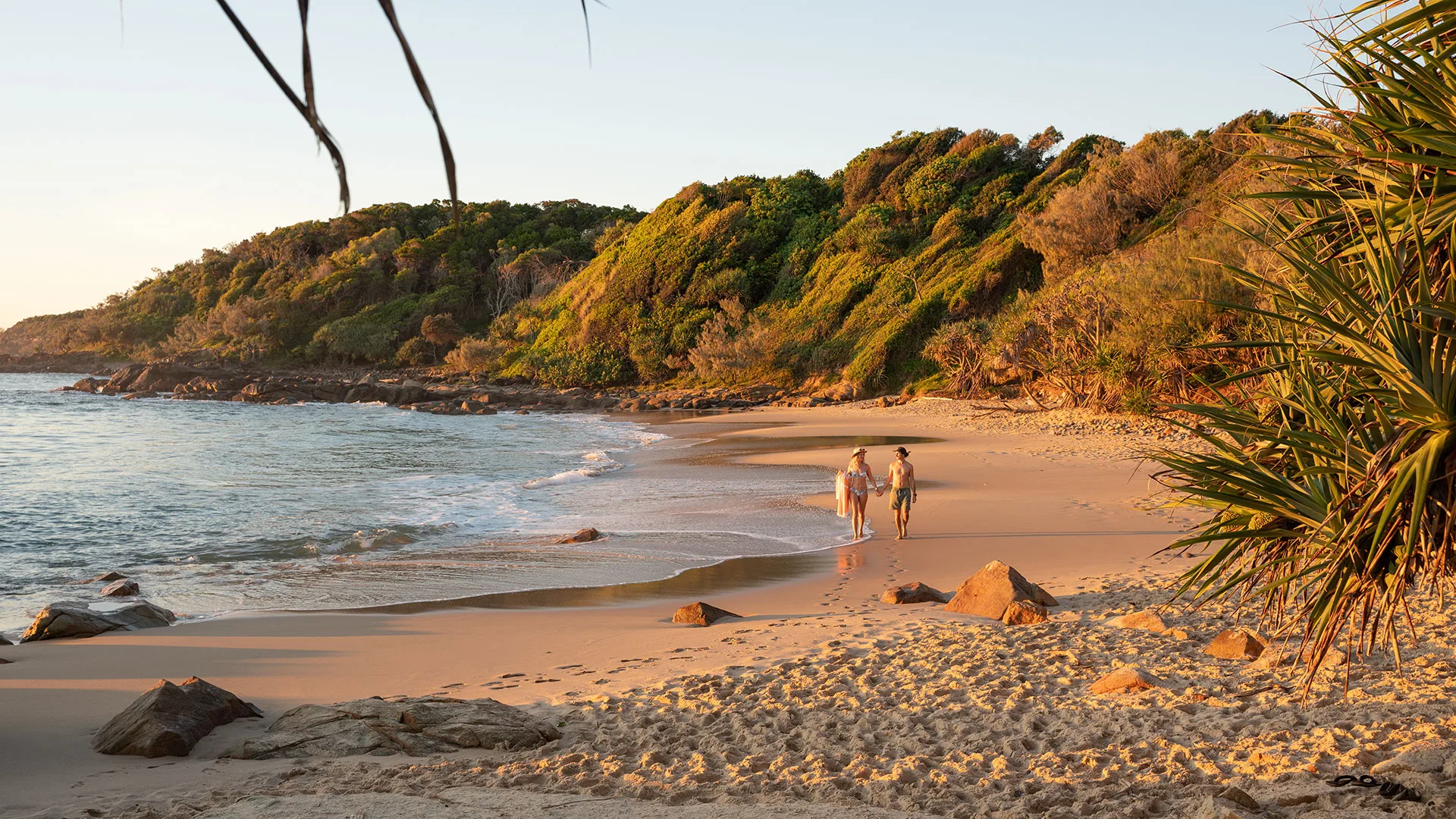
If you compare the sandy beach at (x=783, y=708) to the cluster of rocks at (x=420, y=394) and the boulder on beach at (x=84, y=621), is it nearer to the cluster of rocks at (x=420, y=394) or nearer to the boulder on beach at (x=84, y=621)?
the boulder on beach at (x=84, y=621)

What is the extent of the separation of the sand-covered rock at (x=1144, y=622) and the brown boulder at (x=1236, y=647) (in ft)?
2.26

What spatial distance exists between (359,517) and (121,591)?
17.2 ft

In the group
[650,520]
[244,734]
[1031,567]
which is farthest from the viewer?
[650,520]

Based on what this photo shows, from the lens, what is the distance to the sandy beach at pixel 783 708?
4.46 meters

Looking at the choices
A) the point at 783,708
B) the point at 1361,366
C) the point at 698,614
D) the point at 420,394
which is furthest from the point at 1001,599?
the point at 420,394

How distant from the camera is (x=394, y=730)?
5.48 metres

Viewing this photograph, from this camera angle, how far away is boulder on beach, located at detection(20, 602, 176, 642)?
8164 mm

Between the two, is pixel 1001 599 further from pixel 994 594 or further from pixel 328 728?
pixel 328 728

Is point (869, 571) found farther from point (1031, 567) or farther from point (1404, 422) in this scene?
point (1404, 422)

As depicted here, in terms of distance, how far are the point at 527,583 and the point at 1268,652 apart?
700 centimetres

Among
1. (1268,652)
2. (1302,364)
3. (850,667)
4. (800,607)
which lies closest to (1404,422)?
(1302,364)

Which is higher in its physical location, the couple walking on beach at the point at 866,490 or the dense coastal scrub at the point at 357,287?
the dense coastal scrub at the point at 357,287

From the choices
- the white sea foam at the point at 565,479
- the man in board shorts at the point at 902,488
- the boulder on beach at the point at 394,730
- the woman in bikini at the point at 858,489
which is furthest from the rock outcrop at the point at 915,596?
the white sea foam at the point at 565,479

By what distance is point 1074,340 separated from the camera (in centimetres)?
2558
